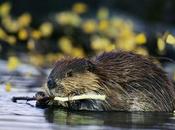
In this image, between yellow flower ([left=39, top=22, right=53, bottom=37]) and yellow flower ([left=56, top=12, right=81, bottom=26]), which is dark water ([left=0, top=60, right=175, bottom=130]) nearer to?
yellow flower ([left=56, top=12, right=81, bottom=26])

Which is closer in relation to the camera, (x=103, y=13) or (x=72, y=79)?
(x=72, y=79)

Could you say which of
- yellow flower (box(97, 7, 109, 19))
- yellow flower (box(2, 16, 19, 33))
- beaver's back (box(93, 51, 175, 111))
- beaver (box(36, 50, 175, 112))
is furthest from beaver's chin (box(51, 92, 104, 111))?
yellow flower (box(97, 7, 109, 19))

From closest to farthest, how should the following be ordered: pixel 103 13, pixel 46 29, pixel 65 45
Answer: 1. pixel 65 45
2. pixel 46 29
3. pixel 103 13

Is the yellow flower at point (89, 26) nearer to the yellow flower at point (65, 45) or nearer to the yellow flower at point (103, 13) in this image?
the yellow flower at point (103, 13)

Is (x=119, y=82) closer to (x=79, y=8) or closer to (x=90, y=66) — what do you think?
(x=90, y=66)

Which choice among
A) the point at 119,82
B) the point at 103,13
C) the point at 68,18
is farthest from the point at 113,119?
the point at 103,13

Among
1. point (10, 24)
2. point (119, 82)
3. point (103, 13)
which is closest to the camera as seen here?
point (119, 82)
